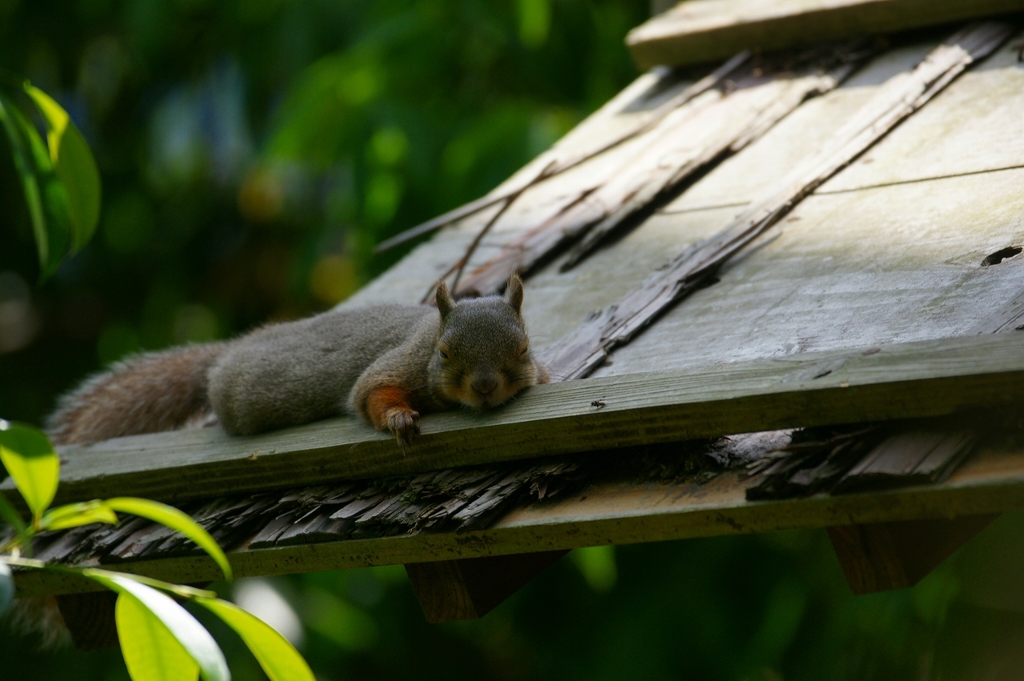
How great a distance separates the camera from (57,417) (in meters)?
2.98

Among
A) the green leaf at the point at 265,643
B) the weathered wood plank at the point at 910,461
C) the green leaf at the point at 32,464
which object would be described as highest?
the green leaf at the point at 32,464

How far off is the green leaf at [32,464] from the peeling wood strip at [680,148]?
63.9 inches

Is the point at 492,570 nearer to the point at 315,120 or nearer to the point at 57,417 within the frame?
the point at 57,417

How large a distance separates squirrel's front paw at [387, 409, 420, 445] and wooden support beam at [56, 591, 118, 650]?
913mm

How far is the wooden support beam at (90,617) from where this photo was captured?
2371 millimetres

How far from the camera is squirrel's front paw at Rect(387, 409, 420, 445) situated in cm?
183

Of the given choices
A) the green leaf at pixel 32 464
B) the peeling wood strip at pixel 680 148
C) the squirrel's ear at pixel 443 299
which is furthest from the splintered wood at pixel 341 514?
the peeling wood strip at pixel 680 148

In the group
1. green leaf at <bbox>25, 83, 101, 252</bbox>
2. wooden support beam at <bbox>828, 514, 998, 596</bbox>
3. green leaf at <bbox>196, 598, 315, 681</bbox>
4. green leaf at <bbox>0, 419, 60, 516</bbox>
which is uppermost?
green leaf at <bbox>25, 83, 101, 252</bbox>

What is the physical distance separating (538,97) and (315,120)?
1.29m

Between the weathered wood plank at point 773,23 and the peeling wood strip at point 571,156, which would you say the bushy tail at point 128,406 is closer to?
the peeling wood strip at point 571,156

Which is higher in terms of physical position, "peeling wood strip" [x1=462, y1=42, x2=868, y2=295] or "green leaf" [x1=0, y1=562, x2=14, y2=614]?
"green leaf" [x1=0, y1=562, x2=14, y2=614]

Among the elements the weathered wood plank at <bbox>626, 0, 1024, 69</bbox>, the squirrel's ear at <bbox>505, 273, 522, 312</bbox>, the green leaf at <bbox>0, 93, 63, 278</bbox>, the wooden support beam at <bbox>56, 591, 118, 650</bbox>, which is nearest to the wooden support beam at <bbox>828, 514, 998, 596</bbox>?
the squirrel's ear at <bbox>505, 273, 522, 312</bbox>

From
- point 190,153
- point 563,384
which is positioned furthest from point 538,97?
point 563,384

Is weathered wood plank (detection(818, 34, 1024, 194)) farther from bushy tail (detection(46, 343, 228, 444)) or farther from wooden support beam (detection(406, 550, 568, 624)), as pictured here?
bushy tail (detection(46, 343, 228, 444))
